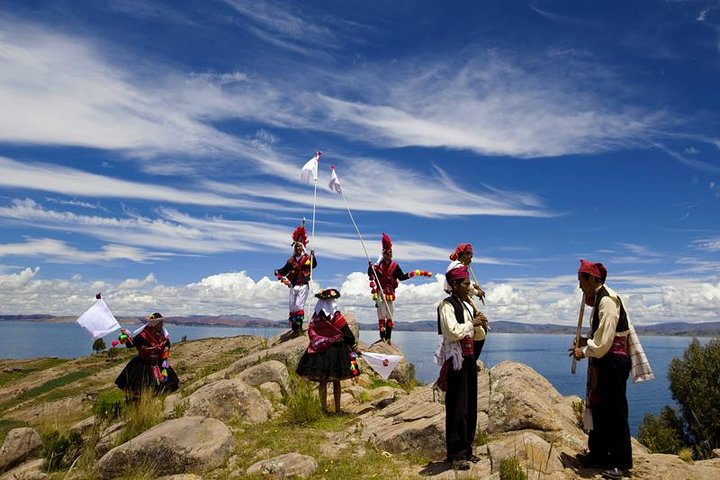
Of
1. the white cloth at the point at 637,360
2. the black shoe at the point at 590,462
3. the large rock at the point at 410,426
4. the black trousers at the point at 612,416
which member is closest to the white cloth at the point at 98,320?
the large rock at the point at 410,426

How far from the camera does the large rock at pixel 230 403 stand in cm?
1073

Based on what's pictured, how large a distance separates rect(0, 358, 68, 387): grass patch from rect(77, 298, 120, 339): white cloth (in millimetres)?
25960

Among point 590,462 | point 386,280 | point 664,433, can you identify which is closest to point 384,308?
point 386,280

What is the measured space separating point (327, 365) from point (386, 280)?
17.0ft

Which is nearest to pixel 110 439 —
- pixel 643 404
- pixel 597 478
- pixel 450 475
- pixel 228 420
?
pixel 228 420

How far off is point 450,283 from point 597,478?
3230 millimetres

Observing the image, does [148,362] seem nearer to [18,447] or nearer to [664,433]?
[18,447]

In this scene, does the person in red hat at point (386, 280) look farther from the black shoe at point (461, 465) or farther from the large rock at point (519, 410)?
the black shoe at point (461, 465)

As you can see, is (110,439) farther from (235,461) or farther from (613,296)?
(613,296)

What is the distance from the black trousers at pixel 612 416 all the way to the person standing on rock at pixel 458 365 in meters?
1.67

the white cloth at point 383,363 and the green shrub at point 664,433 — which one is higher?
the white cloth at point 383,363

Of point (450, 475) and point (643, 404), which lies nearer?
point (450, 475)

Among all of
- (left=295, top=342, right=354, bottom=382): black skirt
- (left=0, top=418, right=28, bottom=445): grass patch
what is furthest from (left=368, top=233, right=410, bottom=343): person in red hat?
(left=0, top=418, right=28, bottom=445): grass patch

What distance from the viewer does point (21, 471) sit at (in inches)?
365
